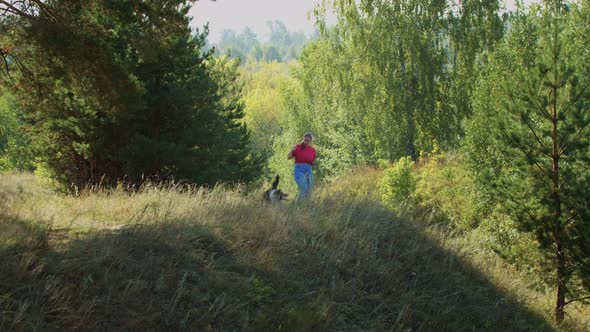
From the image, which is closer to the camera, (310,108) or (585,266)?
(585,266)

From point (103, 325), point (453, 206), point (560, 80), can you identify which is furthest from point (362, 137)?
point (103, 325)

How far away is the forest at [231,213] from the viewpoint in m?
4.80

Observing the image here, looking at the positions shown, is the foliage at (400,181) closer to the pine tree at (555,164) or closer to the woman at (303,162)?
the woman at (303,162)

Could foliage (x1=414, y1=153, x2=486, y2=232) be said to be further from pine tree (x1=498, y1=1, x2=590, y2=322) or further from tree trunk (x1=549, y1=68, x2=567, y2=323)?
tree trunk (x1=549, y1=68, x2=567, y2=323)

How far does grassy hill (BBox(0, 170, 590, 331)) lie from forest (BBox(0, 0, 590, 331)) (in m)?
0.02

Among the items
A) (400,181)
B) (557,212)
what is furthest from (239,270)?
(400,181)

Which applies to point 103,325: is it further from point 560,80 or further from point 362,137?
point 362,137

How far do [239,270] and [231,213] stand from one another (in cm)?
152

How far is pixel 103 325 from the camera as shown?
13.7 ft

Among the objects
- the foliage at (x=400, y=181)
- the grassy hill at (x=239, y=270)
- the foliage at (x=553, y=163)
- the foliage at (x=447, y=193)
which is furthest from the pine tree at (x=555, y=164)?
the foliage at (x=400, y=181)

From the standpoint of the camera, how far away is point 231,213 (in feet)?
23.1

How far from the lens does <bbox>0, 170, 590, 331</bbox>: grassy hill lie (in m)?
4.38

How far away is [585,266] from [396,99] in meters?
13.7

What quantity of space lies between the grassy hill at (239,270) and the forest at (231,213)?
0.02 m
